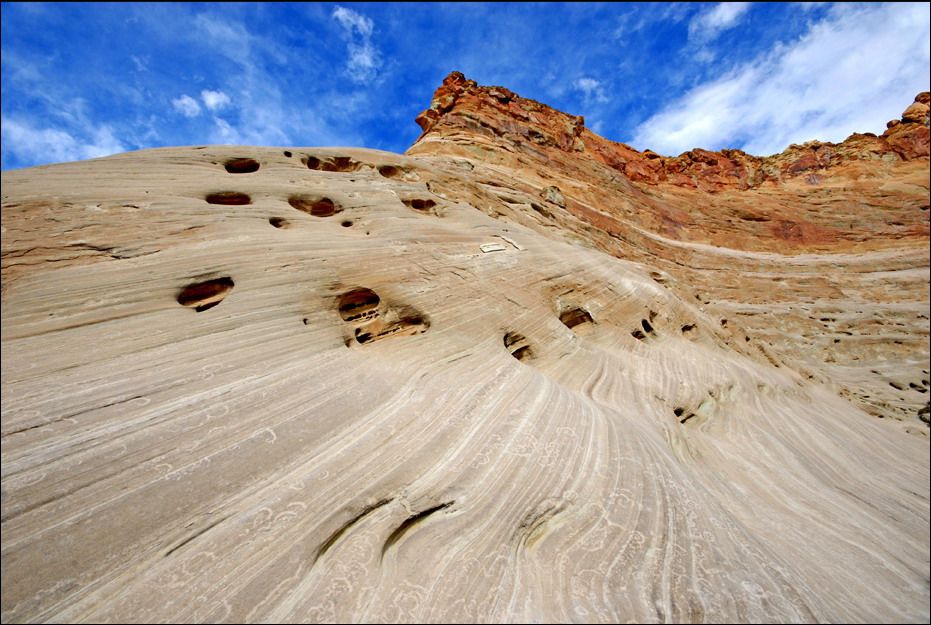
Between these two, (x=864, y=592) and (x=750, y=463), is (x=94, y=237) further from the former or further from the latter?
(x=750, y=463)

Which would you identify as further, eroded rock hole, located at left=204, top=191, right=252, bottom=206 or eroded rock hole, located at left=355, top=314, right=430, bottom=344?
eroded rock hole, located at left=204, top=191, right=252, bottom=206

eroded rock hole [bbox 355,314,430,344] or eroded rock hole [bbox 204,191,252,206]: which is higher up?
eroded rock hole [bbox 204,191,252,206]

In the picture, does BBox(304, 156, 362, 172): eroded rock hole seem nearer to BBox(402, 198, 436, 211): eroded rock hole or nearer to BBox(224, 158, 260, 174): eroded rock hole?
BBox(224, 158, 260, 174): eroded rock hole

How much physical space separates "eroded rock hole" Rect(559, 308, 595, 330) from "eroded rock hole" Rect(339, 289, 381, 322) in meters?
3.78

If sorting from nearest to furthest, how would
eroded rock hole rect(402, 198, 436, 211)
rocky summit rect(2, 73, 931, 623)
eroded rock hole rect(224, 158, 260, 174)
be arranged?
1. rocky summit rect(2, 73, 931, 623)
2. eroded rock hole rect(224, 158, 260, 174)
3. eroded rock hole rect(402, 198, 436, 211)

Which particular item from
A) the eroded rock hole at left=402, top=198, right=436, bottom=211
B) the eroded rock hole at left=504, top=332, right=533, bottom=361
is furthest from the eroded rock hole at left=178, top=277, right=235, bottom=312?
the eroded rock hole at left=402, top=198, right=436, bottom=211

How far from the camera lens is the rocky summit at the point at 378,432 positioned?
2.50 metres

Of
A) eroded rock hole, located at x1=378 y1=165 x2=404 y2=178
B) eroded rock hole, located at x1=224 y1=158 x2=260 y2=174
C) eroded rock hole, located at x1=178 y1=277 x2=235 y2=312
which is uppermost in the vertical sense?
eroded rock hole, located at x1=378 y1=165 x2=404 y2=178

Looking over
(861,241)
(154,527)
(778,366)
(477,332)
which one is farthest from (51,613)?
(861,241)

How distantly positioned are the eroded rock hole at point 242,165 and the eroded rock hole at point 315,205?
1.42 metres

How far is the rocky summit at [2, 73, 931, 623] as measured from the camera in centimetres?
250

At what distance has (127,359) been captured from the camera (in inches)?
130

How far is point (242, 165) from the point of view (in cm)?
732

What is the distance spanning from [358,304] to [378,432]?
2177mm
